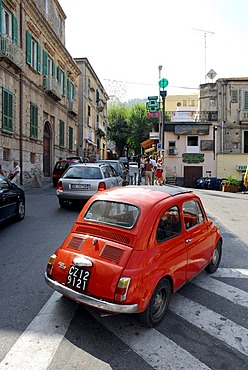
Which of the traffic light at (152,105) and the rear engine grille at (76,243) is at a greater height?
the traffic light at (152,105)

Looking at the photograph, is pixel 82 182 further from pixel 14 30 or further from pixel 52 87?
pixel 52 87

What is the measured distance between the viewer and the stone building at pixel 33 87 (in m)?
15.3

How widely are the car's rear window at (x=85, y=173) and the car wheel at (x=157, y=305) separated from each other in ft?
20.7

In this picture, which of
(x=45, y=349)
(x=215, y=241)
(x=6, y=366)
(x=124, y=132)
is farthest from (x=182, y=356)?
(x=124, y=132)

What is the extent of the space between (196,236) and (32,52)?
18.6 metres

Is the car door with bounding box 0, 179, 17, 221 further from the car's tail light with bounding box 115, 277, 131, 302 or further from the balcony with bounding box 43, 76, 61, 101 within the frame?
the balcony with bounding box 43, 76, 61, 101

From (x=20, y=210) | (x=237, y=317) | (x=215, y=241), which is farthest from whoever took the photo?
(x=20, y=210)

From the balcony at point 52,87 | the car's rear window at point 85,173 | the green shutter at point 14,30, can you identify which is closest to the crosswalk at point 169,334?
the car's rear window at point 85,173

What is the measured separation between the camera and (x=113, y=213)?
3.74 meters

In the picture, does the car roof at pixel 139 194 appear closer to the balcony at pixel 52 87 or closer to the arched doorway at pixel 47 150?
the balcony at pixel 52 87

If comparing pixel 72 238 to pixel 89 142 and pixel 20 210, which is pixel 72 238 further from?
pixel 89 142

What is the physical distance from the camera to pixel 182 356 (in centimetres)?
277

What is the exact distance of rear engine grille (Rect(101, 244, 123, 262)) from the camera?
3.19 m

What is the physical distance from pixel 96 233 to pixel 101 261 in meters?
0.47
